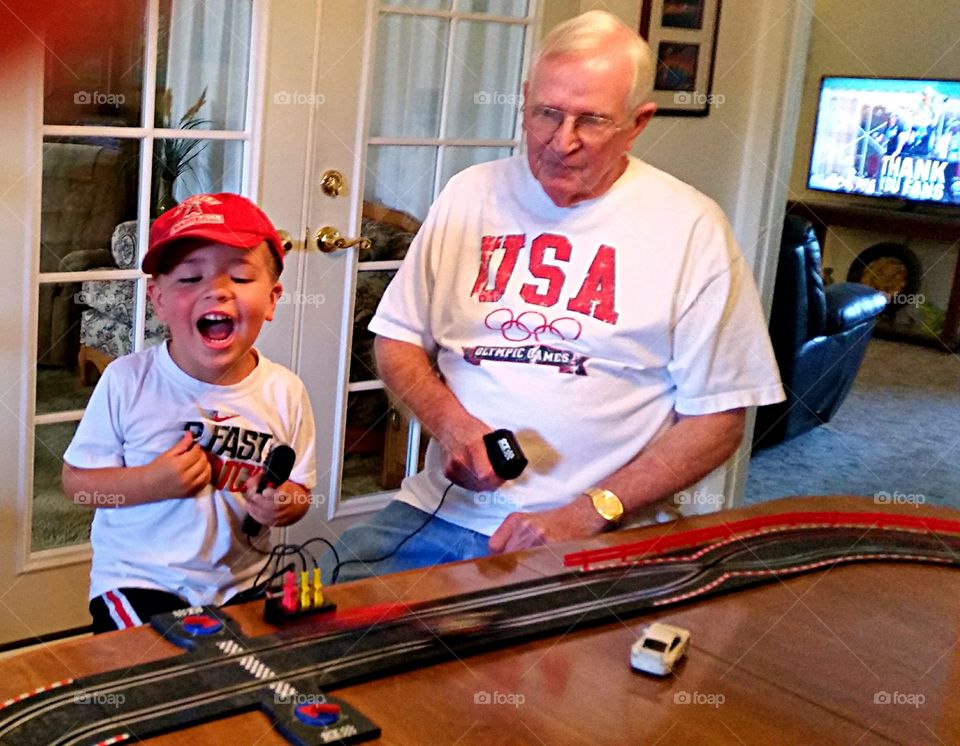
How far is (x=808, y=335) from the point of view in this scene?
16.2 feet

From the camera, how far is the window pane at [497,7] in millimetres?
3188

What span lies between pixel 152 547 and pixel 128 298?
119 centimetres

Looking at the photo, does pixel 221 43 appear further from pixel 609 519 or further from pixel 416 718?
pixel 416 718

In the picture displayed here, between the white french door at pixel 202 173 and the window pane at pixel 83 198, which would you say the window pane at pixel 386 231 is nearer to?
the white french door at pixel 202 173

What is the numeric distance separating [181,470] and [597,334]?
691 millimetres

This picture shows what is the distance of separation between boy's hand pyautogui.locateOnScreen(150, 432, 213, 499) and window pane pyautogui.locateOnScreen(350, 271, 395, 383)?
1451mm

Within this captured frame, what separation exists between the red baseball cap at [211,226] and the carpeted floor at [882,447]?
9.82ft

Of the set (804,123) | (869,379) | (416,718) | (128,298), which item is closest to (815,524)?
(416,718)

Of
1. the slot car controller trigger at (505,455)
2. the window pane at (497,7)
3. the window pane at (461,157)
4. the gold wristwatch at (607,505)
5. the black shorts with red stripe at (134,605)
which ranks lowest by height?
the black shorts with red stripe at (134,605)

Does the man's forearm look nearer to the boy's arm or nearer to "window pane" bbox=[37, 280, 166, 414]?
the boy's arm

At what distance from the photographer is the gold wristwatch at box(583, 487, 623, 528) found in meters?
1.94

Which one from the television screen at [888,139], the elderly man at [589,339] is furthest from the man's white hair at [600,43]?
the television screen at [888,139]

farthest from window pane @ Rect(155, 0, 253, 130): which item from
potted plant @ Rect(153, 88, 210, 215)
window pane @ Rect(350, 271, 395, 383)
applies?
window pane @ Rect(350, 271, 395, 383)

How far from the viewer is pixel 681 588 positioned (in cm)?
152
